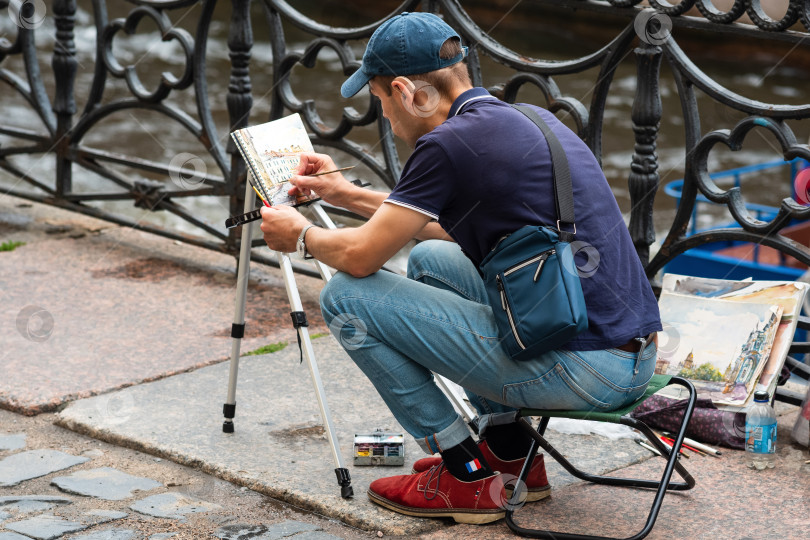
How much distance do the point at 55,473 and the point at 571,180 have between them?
1.84m

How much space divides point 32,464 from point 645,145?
2443 millimetres

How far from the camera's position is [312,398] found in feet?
12.4

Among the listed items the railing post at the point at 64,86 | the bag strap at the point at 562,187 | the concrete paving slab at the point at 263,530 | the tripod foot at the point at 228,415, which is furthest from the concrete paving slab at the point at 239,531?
the railing post at the point at 64,86

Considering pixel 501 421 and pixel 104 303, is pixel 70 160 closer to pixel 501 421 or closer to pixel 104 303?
pixel 104 303

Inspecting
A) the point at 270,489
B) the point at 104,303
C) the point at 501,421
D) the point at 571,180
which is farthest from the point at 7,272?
the point at 571,180

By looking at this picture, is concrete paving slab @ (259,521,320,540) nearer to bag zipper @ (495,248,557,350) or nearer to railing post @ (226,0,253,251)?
bag zipper @ (495,248,557,350)

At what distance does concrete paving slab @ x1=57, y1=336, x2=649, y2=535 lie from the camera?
3.09m

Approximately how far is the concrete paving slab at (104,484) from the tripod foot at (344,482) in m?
0.58

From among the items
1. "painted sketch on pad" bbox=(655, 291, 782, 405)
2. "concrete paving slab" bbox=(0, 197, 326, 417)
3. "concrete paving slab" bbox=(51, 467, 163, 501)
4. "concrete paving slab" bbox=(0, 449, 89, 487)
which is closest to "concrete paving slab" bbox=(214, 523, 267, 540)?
"concrete paving slab" bbox=(51, 467, 163, 501)

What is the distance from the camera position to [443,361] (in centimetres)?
276

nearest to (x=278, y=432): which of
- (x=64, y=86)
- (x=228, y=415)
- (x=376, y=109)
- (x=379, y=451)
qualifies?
(x=228, y=415)

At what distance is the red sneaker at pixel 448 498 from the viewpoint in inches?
114

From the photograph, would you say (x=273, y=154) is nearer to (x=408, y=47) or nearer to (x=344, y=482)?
(x=408, y=47)

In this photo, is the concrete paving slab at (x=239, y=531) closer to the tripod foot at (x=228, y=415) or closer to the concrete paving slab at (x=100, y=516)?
the concrete paving slab at (x=100, y=516)
